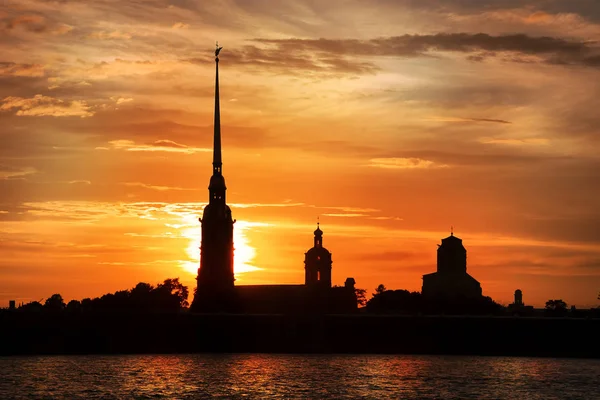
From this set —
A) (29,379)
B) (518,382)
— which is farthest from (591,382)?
(29,379)

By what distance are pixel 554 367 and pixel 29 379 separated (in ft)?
233

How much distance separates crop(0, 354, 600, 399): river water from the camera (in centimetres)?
11794

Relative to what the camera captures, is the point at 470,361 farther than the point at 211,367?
Yes

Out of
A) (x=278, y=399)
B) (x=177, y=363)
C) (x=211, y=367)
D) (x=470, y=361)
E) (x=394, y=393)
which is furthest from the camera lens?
(x=470, y=361)

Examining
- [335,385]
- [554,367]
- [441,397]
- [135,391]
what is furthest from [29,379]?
[554,367]

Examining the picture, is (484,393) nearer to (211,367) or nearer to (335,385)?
(335,385)

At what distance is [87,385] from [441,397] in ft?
116

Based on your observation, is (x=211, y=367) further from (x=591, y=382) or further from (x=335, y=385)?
(x=591, y=382)

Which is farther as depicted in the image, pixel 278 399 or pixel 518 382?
pixel 518 382

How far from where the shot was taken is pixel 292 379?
134500mm

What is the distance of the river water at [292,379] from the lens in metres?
118

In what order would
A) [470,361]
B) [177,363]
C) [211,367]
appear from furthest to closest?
[470,361] → [177,363] → [211,367]

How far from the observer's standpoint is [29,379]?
437ft

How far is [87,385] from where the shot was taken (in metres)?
126
